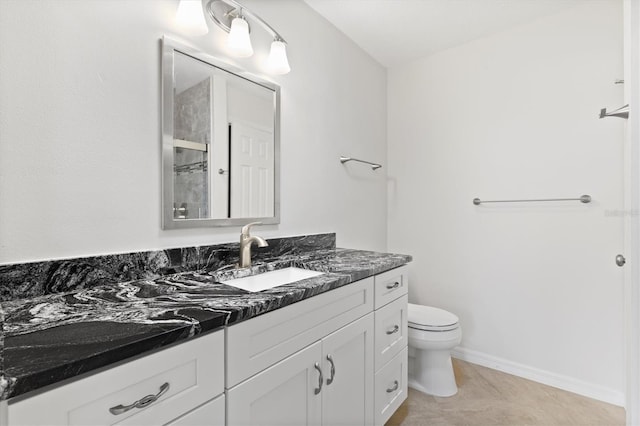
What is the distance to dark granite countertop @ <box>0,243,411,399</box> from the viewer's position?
0.57 metres

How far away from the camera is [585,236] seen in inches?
77.0

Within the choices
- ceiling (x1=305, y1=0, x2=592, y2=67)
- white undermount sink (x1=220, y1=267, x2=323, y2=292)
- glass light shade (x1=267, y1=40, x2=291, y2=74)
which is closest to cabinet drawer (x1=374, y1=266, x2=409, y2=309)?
white undermount sink (x1=220, y1=267, x2=323, y2=292)

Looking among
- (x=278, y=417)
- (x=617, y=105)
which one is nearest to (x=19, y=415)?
(x=278, y=417)

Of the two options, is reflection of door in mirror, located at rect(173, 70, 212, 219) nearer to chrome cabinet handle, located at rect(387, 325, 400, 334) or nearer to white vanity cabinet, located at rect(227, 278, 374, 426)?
white vanity cabinet, located at rect(227, 278, 374, 426)

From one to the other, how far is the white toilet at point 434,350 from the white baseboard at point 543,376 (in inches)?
16.4

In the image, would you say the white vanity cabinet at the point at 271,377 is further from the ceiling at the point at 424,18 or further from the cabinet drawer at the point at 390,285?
the ceiling at the point at 424,18

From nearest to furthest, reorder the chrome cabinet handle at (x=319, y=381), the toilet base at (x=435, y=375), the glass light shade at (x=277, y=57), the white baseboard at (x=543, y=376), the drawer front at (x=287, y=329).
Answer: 1. the drawer front at (x=287, y=329)
2. the chrome cabinet handle at (x=319, y=381)
3. the glass light shade at (x=277, y=57)
4. the white baseboard at (x=543, y=376)
5. the toilet base at (x=435, y=375)

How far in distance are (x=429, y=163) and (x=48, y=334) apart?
2.46m

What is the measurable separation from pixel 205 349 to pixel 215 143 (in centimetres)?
95

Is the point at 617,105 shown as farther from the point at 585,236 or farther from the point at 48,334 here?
the point at 48,334

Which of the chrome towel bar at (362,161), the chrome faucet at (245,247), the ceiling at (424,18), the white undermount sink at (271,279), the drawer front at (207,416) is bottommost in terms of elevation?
the drawer front at (207,416)

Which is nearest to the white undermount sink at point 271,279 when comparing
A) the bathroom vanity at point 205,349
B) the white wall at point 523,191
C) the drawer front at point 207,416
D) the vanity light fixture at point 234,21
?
the bathroom vanity at point 205,349

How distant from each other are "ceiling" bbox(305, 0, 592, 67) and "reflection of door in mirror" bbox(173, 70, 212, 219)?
3.49ft

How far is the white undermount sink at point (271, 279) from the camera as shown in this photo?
1.36m
